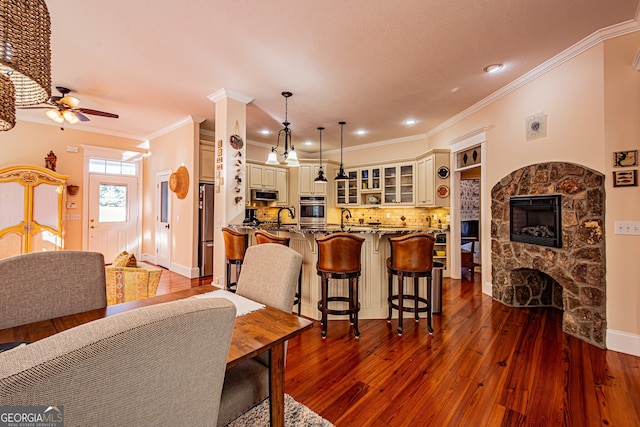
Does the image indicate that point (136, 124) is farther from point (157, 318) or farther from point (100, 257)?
point (157, 318)

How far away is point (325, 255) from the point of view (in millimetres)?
2857

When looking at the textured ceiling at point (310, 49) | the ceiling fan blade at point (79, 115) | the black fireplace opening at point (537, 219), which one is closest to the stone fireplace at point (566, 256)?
the black fireplace opening at point (537, 219)

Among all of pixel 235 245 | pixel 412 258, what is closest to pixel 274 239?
pixel 235 245

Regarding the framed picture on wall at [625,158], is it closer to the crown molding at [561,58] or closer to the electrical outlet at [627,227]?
the electrical outlet at [627,227]

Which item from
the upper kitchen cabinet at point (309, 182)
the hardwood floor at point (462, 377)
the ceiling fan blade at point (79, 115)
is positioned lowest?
the hardwood floor at point (462, 377)

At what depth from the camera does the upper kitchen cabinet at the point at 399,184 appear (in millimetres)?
6059

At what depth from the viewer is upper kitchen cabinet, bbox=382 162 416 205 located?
6059mm

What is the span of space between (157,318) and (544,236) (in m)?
3.92

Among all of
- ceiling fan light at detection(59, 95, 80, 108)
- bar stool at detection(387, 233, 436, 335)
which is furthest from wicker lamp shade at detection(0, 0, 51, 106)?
ceiling fan light at detection(59, 95, 80, 108)

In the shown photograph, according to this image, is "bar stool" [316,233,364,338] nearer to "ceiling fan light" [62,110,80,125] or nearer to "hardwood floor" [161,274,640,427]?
"hardwood floor" [161,274,640,427]

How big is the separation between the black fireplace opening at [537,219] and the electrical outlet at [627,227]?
459mm

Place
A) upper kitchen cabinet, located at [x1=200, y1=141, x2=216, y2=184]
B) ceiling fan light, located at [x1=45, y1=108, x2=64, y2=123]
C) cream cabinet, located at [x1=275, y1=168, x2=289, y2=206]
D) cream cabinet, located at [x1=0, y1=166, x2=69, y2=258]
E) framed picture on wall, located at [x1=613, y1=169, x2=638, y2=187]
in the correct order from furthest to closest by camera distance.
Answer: cream cabinet, located at [x1=275, y1=168, x2=289, y2=206] < upper kitchen cabinet, located at [x1=200, y1=141, x2=216, y2=184] < cream cabinet, located at [x1=0, y1=166, x2=69, y2=258] < ceiling fan light, located at [x1=45, y1=108, x2=64, y2=123] < framed picture on wall, located at [x1=613, y1=169, x2=638, y2=187]

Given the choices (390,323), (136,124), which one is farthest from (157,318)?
(136,124)

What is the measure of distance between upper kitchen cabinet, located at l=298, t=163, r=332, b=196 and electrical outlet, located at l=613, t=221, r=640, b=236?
203 inches
